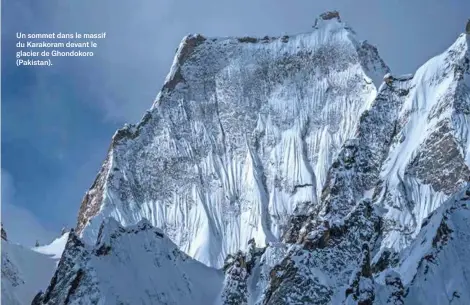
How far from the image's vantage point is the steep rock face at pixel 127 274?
397ft

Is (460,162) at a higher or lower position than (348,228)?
higher

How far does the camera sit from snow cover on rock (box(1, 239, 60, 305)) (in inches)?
6147

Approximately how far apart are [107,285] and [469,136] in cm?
8481

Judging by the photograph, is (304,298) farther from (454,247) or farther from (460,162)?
(460,162)

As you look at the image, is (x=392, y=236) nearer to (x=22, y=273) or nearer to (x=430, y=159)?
(x=430, y=159)

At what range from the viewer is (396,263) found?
114750 mm

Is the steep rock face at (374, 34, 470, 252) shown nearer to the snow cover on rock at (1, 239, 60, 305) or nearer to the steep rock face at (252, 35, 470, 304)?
the steep rock face at (252, 35, 470, 304)

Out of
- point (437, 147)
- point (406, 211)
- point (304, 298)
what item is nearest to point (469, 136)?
point (437, 147)

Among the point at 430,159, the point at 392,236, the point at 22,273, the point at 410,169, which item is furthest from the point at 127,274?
the point at 430,159

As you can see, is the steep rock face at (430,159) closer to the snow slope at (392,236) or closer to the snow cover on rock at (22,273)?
the snow slope at (392,236)

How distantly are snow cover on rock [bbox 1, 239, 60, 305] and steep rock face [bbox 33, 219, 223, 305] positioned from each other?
2664cm

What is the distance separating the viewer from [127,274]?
411 ft

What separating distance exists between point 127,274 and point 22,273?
4739 centimetres

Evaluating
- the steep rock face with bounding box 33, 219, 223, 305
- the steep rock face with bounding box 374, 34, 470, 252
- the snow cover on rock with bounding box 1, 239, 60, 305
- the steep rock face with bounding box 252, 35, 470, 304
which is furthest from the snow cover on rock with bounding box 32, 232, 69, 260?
the steep rock face with bounding box 374, 34, 470, 252
